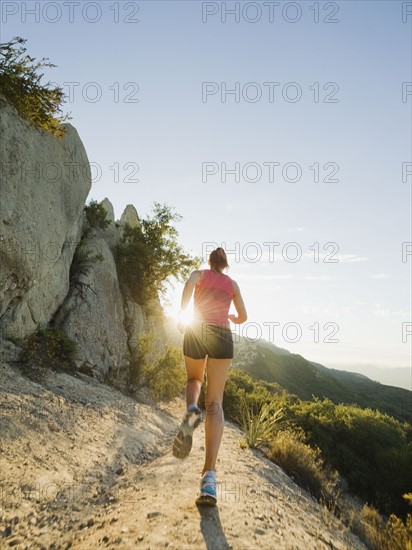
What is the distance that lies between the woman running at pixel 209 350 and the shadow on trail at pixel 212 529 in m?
0.09

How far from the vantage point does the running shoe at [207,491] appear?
10.9 feet

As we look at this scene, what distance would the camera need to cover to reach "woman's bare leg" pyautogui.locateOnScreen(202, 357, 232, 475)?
358cm

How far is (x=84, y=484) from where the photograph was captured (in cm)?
411

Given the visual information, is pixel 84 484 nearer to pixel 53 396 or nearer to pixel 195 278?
pixel 195 278

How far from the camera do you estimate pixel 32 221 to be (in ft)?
33.5

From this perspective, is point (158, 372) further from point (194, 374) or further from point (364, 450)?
point (194, 374)

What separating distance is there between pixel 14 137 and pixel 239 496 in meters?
10.9

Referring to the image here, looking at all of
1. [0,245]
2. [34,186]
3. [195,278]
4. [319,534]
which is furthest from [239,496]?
[34,186]

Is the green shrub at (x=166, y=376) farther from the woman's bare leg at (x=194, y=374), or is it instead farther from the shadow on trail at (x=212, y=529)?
the shadow on trail at (x=212, y=529)

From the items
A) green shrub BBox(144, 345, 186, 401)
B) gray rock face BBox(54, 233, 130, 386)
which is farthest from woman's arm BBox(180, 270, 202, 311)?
green shrub BBox(144, 345, 186, 401)

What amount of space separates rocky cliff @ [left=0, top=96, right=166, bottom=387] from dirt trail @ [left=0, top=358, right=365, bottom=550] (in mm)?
4031

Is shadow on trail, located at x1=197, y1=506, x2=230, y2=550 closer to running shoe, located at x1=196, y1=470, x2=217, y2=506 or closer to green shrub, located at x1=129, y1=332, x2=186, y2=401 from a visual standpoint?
running shoe, located at x1=196, y1=470, x2=217, y2=506

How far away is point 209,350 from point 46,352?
807cm

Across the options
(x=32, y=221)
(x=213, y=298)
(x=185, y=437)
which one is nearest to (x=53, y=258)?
(x=32, y=221)
